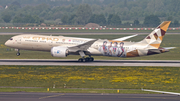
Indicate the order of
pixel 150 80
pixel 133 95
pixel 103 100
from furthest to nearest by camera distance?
pixel 150 80 → pixel 133 95 → pixel 103 100

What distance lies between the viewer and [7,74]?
42.6 meters

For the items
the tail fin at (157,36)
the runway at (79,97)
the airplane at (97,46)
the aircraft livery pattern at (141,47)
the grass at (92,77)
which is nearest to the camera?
the runway at (79,97)

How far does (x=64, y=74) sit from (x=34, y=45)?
1539cm

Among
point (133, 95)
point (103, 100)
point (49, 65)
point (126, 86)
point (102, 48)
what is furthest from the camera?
point (102, 48)

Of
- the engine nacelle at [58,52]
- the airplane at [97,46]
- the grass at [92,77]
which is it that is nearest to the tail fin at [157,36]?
the airplane at [97,46]

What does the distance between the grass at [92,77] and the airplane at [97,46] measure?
568 cm

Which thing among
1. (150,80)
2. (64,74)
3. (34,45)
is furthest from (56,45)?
(150,80)

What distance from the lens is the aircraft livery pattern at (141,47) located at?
172 ft

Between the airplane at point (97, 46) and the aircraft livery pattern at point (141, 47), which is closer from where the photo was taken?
the aircraft livery pattern at point (141, 47)

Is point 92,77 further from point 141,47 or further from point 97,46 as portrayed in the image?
point 141,47

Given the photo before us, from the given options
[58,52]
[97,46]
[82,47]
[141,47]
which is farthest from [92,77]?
[141,47]

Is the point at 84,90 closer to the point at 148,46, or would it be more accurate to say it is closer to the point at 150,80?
the point at 150,80

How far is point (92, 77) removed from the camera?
134ft

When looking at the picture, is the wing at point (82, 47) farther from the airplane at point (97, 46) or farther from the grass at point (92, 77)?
the grass at point (92, 77)
